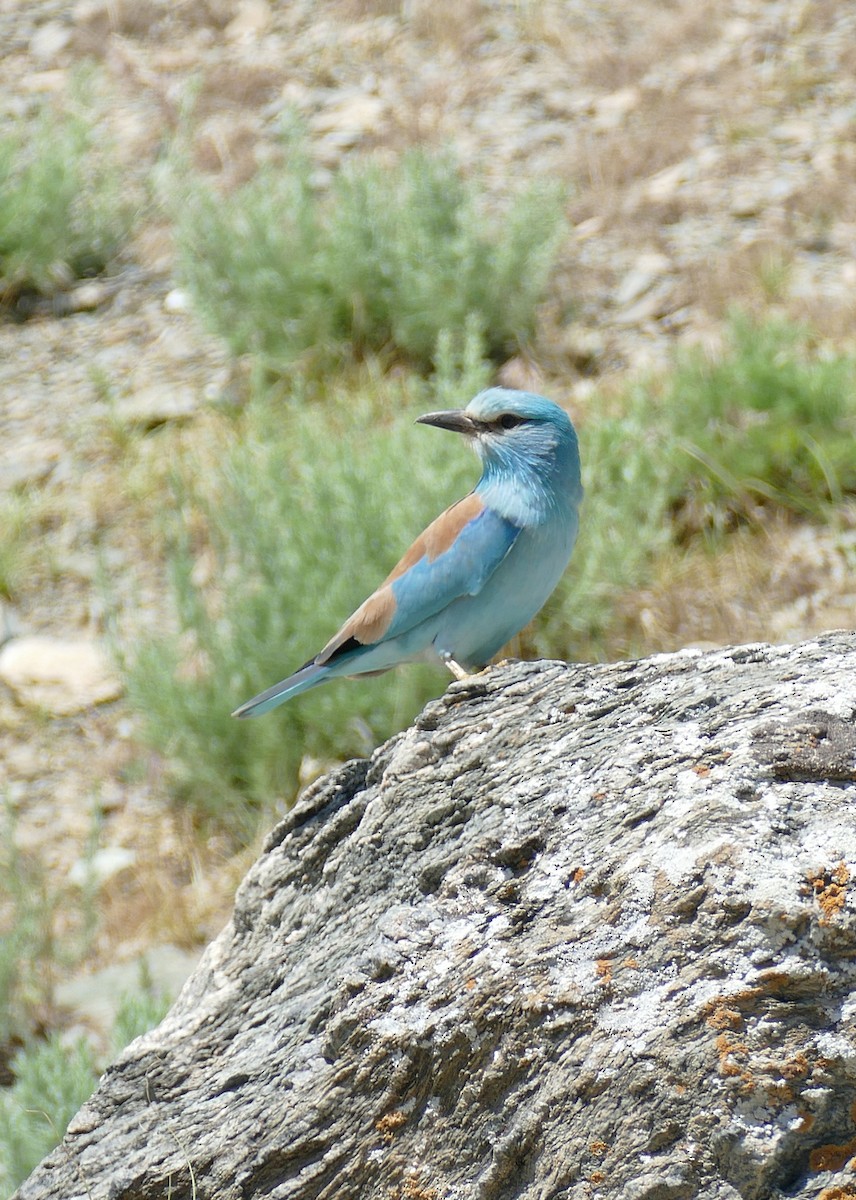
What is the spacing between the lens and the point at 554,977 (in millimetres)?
1961

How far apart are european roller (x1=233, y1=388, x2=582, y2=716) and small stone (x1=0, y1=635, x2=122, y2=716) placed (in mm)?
2770

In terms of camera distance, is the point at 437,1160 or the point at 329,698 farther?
the point at 329,698

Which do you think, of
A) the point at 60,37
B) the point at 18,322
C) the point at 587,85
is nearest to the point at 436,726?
the point at 18,322

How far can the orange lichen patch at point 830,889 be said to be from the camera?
1.76 meters

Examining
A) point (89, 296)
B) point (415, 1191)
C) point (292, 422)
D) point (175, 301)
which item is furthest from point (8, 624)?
point (415, 1191)

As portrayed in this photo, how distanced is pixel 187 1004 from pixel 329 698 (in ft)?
7.83

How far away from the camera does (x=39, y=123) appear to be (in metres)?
9.22

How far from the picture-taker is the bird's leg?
10.4 ft

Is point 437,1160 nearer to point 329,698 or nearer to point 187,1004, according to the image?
point 187,1004

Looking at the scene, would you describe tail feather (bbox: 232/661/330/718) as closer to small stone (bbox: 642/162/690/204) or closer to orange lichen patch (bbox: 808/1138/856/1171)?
orange lichen patch (bbox: 808/1138/856/1171)

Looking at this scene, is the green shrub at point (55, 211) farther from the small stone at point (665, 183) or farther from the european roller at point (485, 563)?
the european roller at point (485, 563)

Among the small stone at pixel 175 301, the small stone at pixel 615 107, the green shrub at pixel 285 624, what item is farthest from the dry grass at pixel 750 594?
the small stone at pixel 615 107

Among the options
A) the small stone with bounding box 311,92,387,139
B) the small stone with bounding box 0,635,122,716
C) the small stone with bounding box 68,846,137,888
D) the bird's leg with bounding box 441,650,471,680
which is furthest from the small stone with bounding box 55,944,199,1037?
the small stone with bounding box 311,92,387,139

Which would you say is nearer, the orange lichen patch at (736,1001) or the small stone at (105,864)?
the orange lichen patch at (736,1001)
